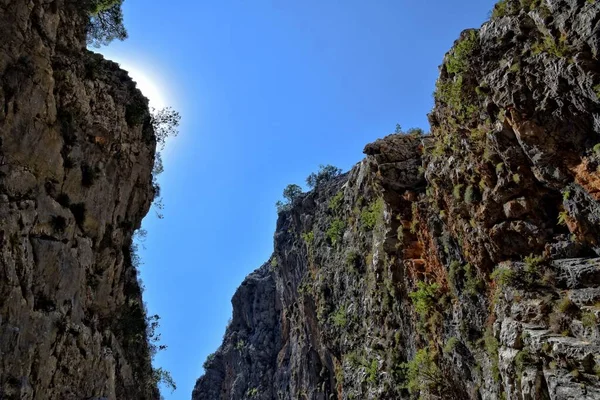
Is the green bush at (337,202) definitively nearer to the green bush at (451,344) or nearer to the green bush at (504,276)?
the green bush at (451,344)

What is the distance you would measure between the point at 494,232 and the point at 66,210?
19272 millimetres

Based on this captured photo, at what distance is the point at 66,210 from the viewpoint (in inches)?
770

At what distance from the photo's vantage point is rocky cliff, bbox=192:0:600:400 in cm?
1694

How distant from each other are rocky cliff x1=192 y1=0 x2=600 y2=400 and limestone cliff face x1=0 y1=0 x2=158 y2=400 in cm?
1648

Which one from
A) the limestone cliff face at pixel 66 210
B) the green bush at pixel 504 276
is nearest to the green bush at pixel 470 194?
the green bush at pixel 504 276

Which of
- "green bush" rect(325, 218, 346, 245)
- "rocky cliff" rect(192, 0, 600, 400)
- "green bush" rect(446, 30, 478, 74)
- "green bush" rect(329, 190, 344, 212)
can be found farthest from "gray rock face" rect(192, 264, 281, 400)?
"green bush" rect(446, 30, 478, 74)

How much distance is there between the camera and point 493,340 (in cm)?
2030

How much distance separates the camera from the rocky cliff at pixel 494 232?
55.6ft

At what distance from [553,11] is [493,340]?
47.0ft

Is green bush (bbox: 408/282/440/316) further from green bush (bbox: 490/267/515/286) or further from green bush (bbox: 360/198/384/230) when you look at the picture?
green bush (bbox: 360/198/384/230)

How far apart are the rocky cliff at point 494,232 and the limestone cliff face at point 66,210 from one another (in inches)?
649

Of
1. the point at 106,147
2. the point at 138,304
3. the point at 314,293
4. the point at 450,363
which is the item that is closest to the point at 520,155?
the point at 450,363

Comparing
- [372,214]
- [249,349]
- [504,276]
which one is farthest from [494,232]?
[249,349]

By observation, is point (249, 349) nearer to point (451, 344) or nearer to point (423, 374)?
point (423, 374)
